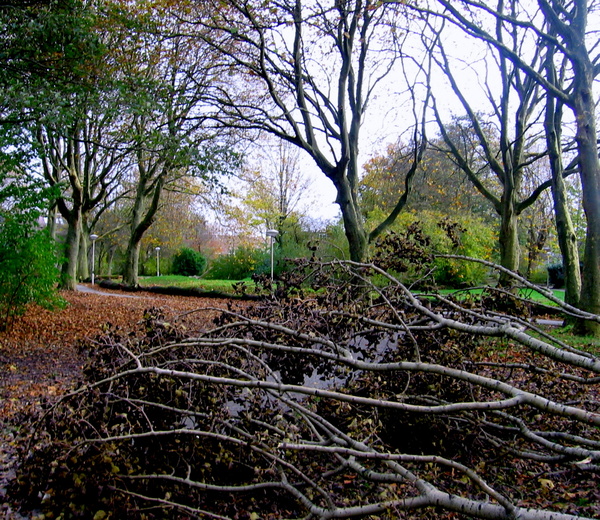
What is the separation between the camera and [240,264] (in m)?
32.4

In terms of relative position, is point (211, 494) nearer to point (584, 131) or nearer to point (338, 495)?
point (338, 495)

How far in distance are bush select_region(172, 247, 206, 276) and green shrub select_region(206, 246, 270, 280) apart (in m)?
5.84

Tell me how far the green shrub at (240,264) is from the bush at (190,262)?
19.2 ft

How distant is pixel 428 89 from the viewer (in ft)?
48.7

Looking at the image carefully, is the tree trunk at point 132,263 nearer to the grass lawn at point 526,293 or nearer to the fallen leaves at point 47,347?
the fallen leaves at point 47,347

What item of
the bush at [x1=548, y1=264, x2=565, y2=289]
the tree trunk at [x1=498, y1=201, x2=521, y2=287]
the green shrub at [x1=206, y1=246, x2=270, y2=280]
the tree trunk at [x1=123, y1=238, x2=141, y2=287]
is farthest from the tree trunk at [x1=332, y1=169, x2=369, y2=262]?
the bush at [x1=548, y1=264, x2=565, y2=289]

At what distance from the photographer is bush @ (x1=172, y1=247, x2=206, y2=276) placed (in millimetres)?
41438

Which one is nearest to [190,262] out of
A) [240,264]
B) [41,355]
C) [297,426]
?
[240,264]

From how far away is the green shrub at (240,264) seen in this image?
30.3 meters

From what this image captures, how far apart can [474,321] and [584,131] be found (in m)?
7.04

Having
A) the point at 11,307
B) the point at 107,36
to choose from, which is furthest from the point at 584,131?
the point at 107,36

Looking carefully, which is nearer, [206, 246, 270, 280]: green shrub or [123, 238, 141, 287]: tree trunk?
[123, 238, 141, 287]: tree trunk

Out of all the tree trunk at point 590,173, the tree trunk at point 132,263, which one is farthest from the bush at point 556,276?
the tree trunk at point 132,263

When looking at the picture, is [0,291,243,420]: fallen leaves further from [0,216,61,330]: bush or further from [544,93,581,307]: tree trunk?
[544,93,581,307]: tree trunk
